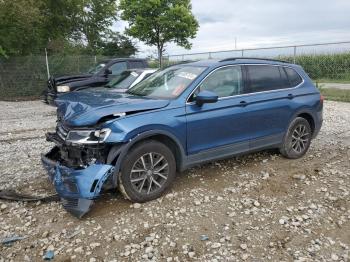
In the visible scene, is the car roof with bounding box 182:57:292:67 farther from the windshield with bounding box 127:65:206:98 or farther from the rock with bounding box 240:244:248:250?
the rock with bounding box 240:244:248:250

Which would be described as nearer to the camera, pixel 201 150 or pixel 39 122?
pixel 201 150

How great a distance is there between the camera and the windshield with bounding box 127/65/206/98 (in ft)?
17.1

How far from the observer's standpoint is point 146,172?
4.67m

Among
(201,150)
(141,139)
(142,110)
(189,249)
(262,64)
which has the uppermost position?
(262,64)

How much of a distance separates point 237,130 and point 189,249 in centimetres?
221

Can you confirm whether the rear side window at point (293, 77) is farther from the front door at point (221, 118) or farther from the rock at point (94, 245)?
the rock at point (94, 245)

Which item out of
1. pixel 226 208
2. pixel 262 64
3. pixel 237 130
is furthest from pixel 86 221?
pixel 262 64

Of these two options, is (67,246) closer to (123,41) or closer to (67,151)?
(67,151)

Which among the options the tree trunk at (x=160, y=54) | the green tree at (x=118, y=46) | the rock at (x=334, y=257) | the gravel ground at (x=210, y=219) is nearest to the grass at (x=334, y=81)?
the tree trunk at (x=160, y=54)

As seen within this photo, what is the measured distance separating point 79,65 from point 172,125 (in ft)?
49.6

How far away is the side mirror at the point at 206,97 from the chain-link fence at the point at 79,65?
10.2 meters

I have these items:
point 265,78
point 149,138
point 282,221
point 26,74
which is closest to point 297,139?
point 265,78

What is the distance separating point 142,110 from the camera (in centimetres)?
470

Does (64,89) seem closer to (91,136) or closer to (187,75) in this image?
(187,75)
